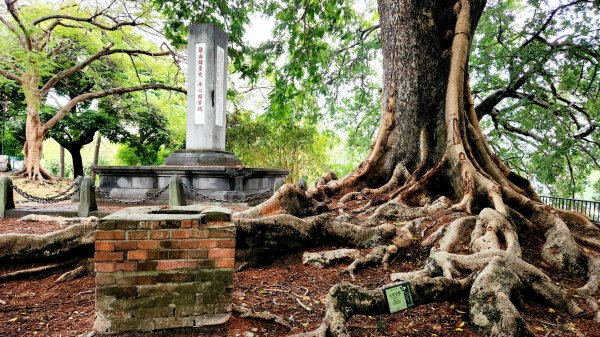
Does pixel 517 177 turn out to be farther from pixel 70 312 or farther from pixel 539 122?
pixel 70 312

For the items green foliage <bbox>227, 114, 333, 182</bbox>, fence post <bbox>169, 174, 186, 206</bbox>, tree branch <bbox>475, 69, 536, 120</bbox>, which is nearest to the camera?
fence post <bbox>169, 174, 186, 206</bbox>

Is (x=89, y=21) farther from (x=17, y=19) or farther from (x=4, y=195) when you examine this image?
(x=4, y=195)

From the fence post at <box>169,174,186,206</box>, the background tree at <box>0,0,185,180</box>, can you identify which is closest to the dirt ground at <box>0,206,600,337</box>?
the fence post at <box>169,174,186,206</box>

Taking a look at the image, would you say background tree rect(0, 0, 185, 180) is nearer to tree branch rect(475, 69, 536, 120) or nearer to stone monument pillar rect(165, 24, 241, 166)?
stone monument pillar rect(165, 24, 241, 166)

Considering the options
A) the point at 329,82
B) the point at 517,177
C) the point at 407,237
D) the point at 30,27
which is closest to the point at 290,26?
the point at 329,82

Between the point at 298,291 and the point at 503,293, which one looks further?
the point at 298,291

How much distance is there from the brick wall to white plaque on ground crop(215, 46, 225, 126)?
8.37m

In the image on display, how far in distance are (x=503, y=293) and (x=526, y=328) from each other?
1.03 ft

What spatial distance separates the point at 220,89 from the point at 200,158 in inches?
86.0

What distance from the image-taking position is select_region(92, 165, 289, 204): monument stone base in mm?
9430

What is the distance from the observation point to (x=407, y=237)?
4105 millimetres

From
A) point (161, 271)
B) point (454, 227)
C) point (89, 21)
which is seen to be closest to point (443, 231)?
point (454, 227)

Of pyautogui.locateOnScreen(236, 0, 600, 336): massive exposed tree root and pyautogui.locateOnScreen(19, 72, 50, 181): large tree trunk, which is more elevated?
pyautogui.locateOnScreen(19, 72, 50, 181): large tree trunk

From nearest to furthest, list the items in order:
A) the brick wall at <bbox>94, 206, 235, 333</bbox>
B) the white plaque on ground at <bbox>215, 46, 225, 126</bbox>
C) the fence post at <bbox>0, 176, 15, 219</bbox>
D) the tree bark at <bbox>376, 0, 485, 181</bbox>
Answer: the brick wall at <bbox>94, 206, 235, 333</bbox> → the tree bark at <bbox>376, 0, 485, 181</bbox> → the fence post at <bbox>0, 176, 15, 219</bbox> → the white plaque on ground at <bbox>215, 46, 225, 126</bbox>
